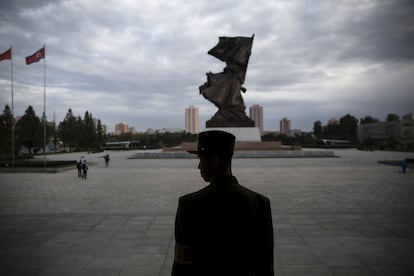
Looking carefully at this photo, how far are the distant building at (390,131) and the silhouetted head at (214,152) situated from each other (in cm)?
7576

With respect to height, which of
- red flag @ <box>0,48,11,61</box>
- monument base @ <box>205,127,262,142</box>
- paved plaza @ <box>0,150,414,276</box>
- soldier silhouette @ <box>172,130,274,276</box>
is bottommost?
paved plaza @ <box>0,150,414,276</box>

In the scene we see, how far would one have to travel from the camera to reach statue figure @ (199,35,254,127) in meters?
33.2

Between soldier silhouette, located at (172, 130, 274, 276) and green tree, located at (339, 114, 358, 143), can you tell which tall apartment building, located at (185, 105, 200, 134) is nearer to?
green tree, located at (339, 114, 358, 143)

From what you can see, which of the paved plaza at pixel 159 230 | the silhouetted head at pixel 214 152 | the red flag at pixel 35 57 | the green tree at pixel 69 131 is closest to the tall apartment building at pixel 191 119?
the green tree at pixel 69 131

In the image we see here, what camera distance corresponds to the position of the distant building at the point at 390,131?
2911 inches

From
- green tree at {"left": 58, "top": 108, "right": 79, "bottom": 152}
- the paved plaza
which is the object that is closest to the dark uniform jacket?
the paved plaza

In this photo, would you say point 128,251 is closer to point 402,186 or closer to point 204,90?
point 402,186

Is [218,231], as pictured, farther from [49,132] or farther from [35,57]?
[49,132]

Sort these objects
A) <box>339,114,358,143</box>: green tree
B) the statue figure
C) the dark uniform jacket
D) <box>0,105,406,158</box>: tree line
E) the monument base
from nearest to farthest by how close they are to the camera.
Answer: the dark uniform jacket
the statue figure
the monument base
<box>0,105,406,158</box>: tree line
<box>339,114,358,143</box>: green tree

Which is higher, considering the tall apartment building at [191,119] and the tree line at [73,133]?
the tall apartment building at [191,119]

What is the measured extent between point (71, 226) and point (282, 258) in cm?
452

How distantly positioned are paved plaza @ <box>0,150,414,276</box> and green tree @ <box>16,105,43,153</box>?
43.4 m

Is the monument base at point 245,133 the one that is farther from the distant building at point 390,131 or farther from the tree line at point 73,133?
the distant building at point 390,131

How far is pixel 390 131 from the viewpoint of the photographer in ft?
267
